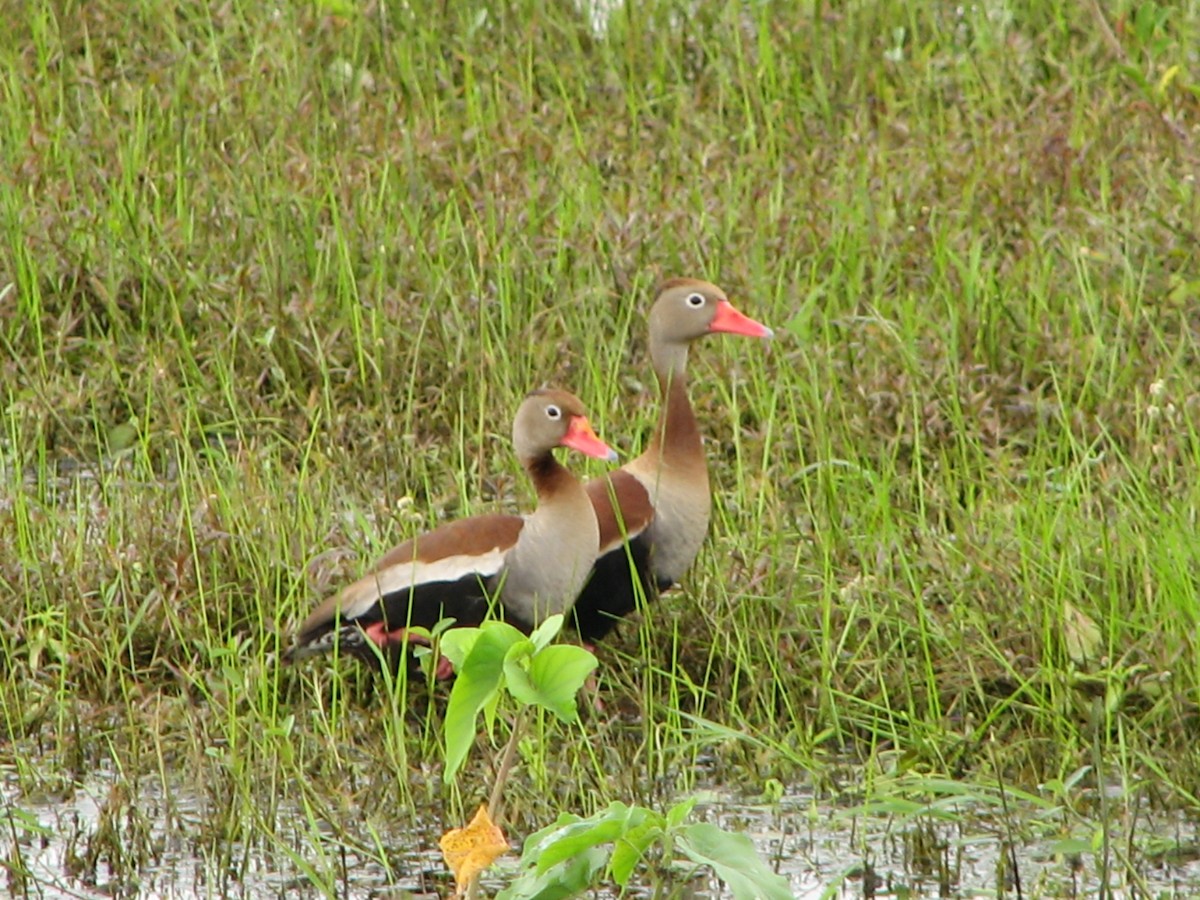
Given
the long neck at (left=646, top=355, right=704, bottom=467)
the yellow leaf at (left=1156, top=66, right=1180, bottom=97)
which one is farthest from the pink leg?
the yellow leaf at (left=1156, top=66, right=1180, bottom=97)

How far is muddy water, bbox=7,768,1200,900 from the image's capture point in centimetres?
372

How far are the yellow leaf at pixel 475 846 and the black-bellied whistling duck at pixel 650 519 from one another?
1704 mm

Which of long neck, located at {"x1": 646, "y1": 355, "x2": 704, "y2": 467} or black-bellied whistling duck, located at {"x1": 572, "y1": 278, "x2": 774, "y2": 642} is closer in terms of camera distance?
black-bellied whistling duck, located at {"x1": 572, "y1": 278, "x2": 774, "y2": 642}

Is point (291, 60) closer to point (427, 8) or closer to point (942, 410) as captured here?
point (427, 8)

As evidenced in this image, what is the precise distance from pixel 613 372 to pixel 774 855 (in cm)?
209

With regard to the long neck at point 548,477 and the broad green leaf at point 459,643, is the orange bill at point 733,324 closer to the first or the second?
the long neck at point 548,477

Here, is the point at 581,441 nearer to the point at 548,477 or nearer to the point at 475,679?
the point at 548,477

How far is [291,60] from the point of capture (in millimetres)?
7508

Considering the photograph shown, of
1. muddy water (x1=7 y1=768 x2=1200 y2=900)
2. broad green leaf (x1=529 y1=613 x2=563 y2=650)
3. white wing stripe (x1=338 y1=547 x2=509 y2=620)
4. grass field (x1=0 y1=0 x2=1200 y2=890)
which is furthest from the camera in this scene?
white wing stripe (x1=338 y1=547 x2=509 y2=620)

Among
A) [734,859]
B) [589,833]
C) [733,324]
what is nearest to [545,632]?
[589,833]

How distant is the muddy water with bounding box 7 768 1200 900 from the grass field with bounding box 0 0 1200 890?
38 mm

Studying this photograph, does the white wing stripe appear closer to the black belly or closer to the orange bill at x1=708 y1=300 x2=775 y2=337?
the black belly

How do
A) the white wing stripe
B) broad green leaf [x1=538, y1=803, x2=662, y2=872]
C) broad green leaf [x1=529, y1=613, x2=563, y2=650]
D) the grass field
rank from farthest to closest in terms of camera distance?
the white wing stripe, the grass field, broad green leaf [x1=538, y1=803, x2=662, y2=872], broad green leaf [x1=529, y1=613, x2=563, y2=650]

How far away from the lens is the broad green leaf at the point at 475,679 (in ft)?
9.12
